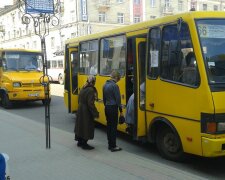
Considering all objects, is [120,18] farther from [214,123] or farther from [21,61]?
[214,123]

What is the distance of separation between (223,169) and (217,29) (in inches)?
95.1

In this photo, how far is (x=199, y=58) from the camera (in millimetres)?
6238

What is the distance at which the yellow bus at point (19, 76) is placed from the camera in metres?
15.7

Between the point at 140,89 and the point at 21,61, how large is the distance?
393 inches

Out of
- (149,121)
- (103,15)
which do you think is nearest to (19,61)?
(149,121)

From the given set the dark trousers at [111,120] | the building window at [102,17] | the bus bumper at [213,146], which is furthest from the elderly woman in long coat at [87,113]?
the building window at [102,17]

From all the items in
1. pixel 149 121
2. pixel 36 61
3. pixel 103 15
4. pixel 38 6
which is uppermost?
pixel 103 15

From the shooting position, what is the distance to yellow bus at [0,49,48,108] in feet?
51.6

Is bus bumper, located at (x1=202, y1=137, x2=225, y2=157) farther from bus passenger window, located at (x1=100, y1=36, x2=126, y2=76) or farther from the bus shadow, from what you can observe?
bus passenger window, located at (x1=100, y1=36, x2=126, y2=76)

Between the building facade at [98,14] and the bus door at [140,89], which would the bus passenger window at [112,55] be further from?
the building facade at [98,14]

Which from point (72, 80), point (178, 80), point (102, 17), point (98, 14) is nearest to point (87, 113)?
point (178, 80)

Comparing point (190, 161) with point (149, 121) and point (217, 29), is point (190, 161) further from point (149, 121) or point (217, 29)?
point (217, 29)

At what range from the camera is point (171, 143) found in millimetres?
7145

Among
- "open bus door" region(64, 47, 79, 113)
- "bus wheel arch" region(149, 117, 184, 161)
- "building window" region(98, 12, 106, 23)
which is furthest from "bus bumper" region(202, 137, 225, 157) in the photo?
"building window" region(98, 12, 106, 23)
